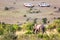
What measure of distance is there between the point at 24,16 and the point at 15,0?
17438 millimetres

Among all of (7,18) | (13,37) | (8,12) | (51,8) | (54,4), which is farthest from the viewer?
(54,4)

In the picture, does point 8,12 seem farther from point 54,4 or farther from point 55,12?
point 54,4

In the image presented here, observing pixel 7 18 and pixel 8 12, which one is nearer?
pixel 7 18

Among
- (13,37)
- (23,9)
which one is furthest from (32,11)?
(13,37)

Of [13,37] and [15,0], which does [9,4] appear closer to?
[15,0]

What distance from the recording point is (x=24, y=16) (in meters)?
50.2

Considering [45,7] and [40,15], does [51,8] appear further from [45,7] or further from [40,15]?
[40,15]

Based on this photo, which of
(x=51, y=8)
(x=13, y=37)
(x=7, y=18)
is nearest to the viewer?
(x=13, y=37)

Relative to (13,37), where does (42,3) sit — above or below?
below

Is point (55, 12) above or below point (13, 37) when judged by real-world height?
below

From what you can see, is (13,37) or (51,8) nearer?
(13,37)

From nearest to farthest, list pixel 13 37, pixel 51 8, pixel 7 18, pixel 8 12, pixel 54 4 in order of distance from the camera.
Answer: pixel 13 37 < pixel 7 18 < pixel 8 12 < pixel 51 8 < pixel 54 4

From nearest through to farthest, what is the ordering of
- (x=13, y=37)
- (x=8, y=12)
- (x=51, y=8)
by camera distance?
(x=13, y=37)
(x=8, y=12)
(x=51, y=8)

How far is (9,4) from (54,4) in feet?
33.9
